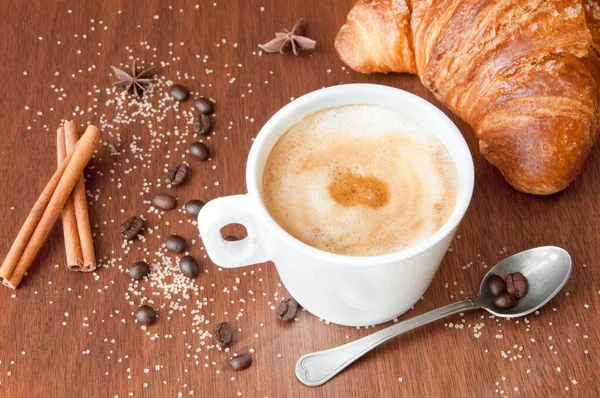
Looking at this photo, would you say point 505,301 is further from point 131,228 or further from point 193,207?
point 131,228

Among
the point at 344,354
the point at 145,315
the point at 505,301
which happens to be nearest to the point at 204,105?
the point at 145,315

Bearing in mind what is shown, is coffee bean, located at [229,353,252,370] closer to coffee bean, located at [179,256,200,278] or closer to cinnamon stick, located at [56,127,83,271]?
coffee bean, located at [179,256,200,278]

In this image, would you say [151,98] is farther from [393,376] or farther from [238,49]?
[393,376]

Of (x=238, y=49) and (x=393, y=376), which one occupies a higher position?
(x=238, y=49)

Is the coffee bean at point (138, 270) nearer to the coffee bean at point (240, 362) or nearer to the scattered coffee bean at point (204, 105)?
the coffee bean at point (240, 362)

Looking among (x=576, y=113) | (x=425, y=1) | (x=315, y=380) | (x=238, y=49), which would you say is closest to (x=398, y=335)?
(x=315, y=380)

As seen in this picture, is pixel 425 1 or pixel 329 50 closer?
pixel 425 1
